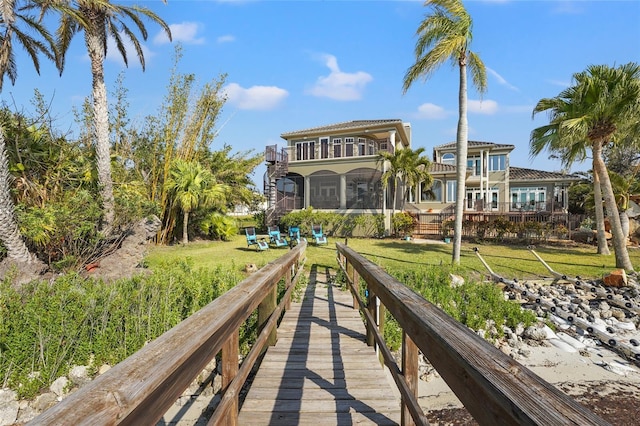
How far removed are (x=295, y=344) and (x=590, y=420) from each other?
11.1ft

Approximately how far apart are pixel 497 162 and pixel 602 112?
1551cm

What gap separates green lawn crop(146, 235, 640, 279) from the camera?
10695 mm

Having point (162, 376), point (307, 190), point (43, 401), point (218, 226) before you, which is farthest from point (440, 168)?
point (162, 376)

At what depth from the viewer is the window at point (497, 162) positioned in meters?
26.0

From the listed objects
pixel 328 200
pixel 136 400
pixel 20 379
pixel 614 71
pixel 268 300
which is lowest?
pixel 20 379

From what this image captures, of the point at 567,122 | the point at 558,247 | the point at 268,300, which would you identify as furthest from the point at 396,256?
the point at 268,300

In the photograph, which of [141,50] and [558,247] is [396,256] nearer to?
[558,247]

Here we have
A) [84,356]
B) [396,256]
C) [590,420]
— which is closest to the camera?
[590,420]

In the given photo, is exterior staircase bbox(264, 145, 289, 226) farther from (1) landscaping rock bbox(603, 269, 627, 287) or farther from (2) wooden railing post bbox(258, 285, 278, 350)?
(2) wooden railing post bbox(258, 285, 278, 350)

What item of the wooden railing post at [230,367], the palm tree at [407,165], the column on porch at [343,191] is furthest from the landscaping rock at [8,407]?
the column on porch at [343,191]

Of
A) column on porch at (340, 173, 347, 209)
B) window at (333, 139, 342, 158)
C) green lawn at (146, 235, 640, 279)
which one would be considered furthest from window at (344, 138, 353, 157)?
green lawn at (146, 235, 640, 279)

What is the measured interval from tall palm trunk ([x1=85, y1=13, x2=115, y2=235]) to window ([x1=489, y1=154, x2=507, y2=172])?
86.5ft

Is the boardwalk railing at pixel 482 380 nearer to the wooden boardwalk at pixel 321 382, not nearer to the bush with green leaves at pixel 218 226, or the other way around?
the wooden boardwalk at pixel 321 382

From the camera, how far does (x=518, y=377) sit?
2.74 ft
